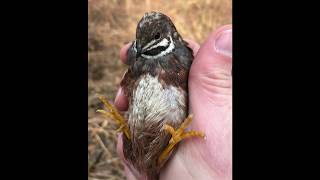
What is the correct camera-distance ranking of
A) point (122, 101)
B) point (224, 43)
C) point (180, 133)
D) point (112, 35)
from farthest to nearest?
point (112, 35) → point (122, 101) → point (180, 133) → point (224, 43)

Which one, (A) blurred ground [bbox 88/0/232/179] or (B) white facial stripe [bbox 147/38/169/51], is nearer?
(B) white facial stripe [bbox 147/38/169/51]

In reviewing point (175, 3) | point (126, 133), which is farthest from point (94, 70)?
point (126, 133)

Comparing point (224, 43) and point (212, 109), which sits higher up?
point (224, 43)

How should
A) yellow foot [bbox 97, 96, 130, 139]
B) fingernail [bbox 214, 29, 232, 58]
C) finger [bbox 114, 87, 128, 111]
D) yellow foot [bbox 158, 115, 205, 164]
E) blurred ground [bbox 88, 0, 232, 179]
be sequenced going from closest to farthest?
1. fingernail [bbox 214, 29, 232, 58]
2. yellow foot [bbox 158, 115, 205, 164]
3. yellow foot [bbox 97, 96, 130, 139]
4. finger [bbox 114, 87, 128, 111]
5. blurred ground [bbox 88, 0, 232, 179]

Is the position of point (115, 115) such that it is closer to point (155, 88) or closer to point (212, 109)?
point (155, 88)

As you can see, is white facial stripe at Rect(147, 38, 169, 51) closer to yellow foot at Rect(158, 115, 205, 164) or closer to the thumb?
the thumb

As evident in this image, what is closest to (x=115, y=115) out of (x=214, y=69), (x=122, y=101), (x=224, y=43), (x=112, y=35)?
(x=122, y=101)

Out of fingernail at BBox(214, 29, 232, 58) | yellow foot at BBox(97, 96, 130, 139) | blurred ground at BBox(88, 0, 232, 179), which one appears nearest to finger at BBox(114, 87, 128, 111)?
yellow foot at BBox(97, 96, 130, 139)

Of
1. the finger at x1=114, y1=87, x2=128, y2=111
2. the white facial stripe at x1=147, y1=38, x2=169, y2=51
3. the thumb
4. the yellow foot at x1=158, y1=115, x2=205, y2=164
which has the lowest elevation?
the yellow foot at x1=158, y1=115, x2=205, y2=164

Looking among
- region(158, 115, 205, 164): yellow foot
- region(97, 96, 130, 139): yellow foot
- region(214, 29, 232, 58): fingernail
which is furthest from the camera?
region(97, 96, 130, 139): yellow foot
